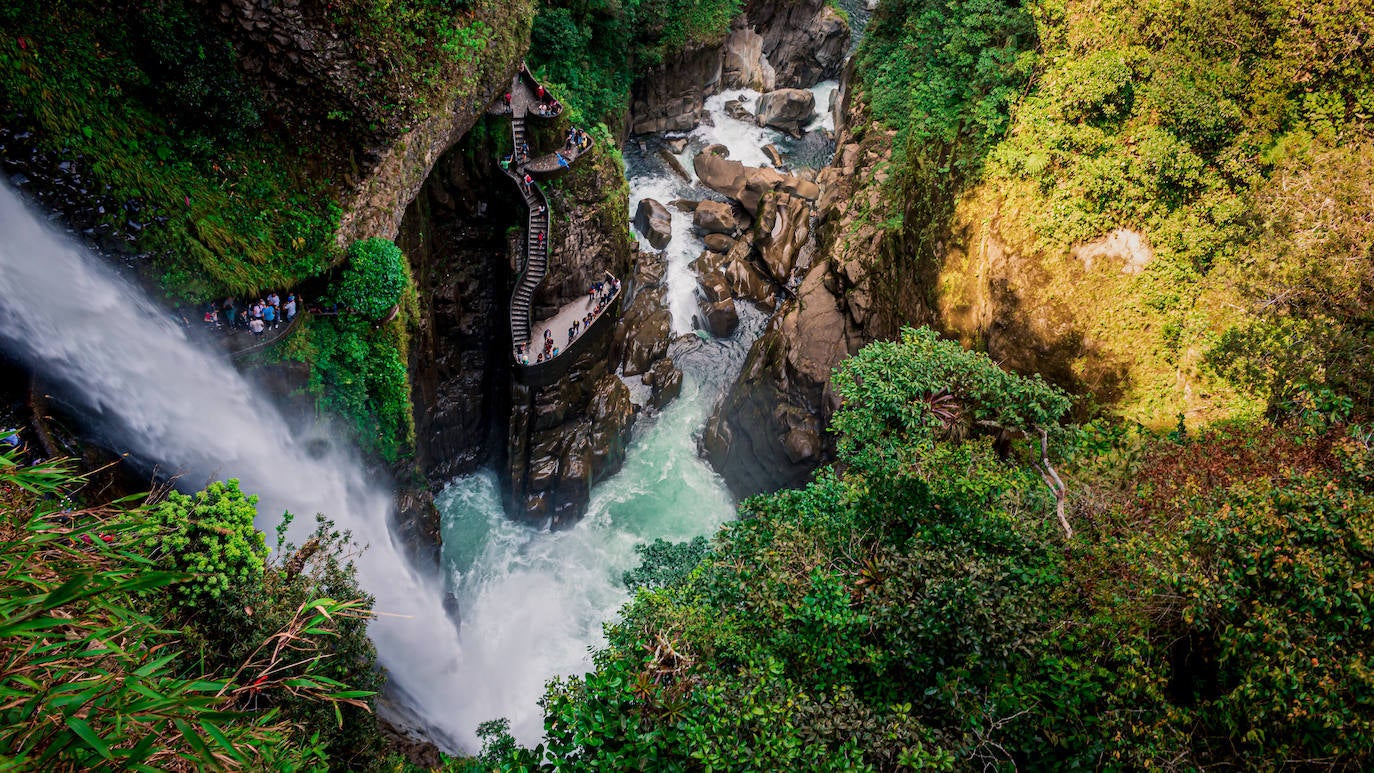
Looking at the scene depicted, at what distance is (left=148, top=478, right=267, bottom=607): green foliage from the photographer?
8.80 metres

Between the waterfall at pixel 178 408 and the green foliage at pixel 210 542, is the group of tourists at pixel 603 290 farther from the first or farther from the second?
the green foliage at pixel 210 542

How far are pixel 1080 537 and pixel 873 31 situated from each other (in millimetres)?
26009

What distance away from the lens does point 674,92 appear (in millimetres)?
34531

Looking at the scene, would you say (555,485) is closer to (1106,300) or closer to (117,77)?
(117,77)

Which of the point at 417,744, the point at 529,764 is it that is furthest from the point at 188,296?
the point at 529,764

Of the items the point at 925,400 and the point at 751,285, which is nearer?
the point at 925,400

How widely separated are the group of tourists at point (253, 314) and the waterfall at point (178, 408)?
67cm

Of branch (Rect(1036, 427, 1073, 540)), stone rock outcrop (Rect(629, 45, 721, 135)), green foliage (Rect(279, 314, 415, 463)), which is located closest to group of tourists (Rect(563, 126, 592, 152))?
green foliage (Rect(279, 314, 415, 463))

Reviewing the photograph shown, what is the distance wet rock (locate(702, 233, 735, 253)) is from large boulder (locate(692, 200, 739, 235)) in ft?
1.91

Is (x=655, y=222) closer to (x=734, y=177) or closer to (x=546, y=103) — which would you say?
(x=734, y=177)

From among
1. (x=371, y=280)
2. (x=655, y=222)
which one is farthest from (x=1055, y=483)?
(x=655, y=222)

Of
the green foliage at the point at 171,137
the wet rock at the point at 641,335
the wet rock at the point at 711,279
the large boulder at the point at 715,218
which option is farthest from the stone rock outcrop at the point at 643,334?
the green foliage at the point at 171,137

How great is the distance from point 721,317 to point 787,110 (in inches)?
648

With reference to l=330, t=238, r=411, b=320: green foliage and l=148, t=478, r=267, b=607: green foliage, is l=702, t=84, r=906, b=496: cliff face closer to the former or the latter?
l=330, t=238, r=411, b=320: green foliage
